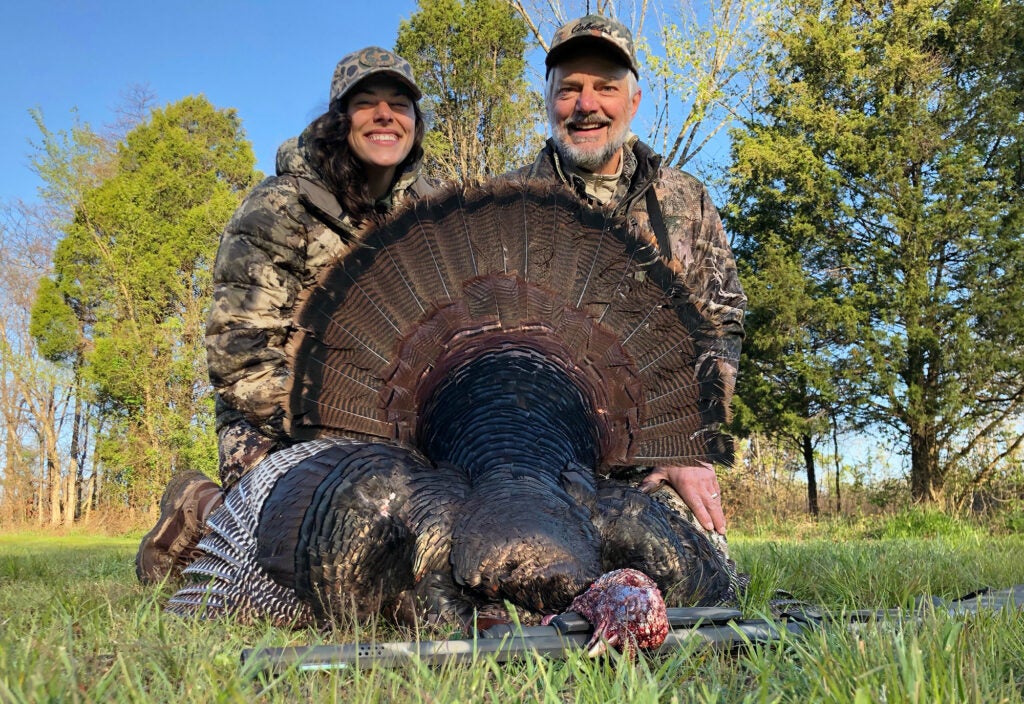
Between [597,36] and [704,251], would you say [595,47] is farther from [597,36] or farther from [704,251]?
[704,251]

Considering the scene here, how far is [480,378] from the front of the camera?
2.71 metres

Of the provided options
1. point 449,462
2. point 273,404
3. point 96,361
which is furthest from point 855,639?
point 96,361

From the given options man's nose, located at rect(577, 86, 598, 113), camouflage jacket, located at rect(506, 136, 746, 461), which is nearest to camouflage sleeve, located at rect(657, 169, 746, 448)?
camouflage jacket, located at rect(506, 136, 746, 461)

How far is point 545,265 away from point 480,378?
62 centimetres

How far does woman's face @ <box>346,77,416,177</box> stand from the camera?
13.4 ft

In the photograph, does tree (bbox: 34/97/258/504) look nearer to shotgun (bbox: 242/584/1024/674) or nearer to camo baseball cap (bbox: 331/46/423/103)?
camo baseball cap (bbox: 331/46/423/103)

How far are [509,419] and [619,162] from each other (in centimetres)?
278

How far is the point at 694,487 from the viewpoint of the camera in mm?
3225

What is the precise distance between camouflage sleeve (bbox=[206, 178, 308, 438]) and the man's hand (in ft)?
5.29

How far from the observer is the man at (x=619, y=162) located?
14.8ft

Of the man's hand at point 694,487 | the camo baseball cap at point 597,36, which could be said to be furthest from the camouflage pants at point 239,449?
the camo baseball cap at point 597,36

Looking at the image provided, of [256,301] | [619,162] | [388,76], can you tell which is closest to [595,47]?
[619,162]

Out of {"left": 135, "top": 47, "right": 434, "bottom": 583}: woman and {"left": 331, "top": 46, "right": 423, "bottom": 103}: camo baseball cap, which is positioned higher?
{"left": 331, "top": 46, "right": 423, "bottom": 103}: camo baseball cap

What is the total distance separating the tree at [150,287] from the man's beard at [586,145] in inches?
566
